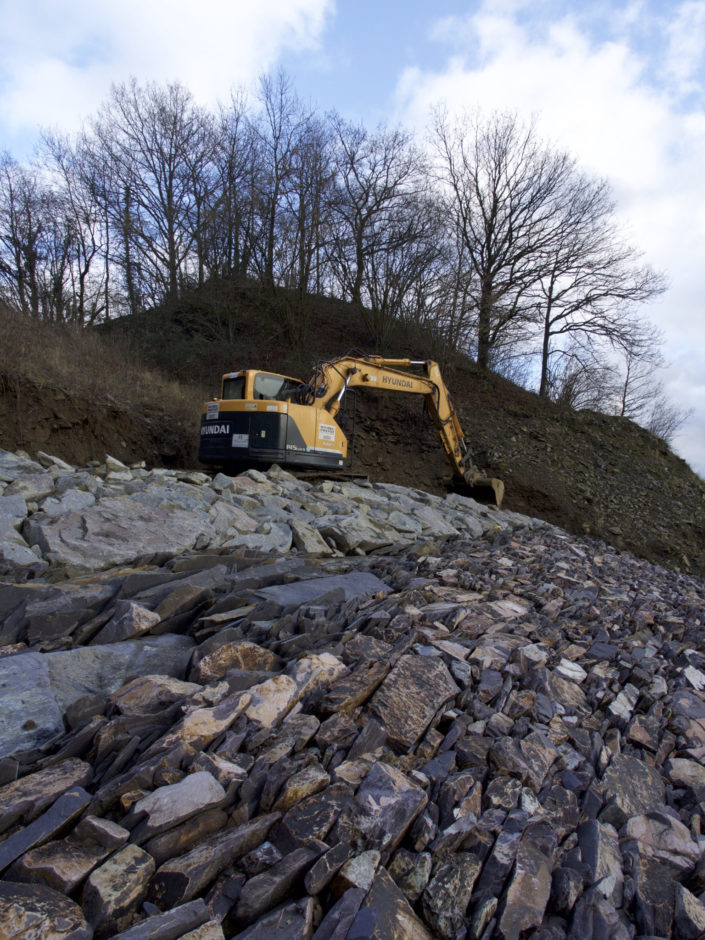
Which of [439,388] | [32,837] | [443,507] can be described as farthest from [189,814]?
[439,388]

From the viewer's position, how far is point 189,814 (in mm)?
1608

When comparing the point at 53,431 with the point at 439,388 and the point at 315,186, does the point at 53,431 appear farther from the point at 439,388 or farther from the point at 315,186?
the point at 315,186

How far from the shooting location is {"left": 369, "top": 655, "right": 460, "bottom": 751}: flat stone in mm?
2182

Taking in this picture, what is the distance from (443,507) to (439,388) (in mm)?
3417

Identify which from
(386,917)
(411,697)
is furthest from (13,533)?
(386,917)

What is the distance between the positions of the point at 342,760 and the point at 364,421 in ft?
49.1

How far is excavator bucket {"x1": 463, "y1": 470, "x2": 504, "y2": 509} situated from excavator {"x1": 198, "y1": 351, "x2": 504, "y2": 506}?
267 cm

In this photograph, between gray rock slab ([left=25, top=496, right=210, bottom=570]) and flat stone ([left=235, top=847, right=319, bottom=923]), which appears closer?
flat stone ([left=235, top=847, right=319, bottom=923])

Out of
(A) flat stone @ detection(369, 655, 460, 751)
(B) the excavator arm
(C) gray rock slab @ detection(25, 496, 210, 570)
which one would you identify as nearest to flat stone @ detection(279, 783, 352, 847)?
(A) flat stone @ detection(369, 655, 460, 751)

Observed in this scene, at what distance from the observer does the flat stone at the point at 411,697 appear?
Answer: 218 centimetres

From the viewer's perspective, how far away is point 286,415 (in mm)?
9461

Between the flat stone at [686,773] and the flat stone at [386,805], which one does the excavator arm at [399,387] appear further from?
the flat stone at [386,805]

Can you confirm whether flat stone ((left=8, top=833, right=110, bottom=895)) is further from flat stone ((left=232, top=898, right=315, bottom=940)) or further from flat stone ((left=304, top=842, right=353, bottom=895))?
flat stone ((left=304, top=842, right=353, bottom=895))

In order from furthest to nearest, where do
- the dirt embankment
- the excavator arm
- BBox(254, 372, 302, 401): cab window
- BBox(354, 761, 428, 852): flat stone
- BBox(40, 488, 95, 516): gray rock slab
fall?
the dirt embankment
the excavator arm
BBox(254, 372, 302, 401): cab window
BBox(40, 488, 95, 516): gray rock slab
BBox(354, 761, 428, 852): flat stone
